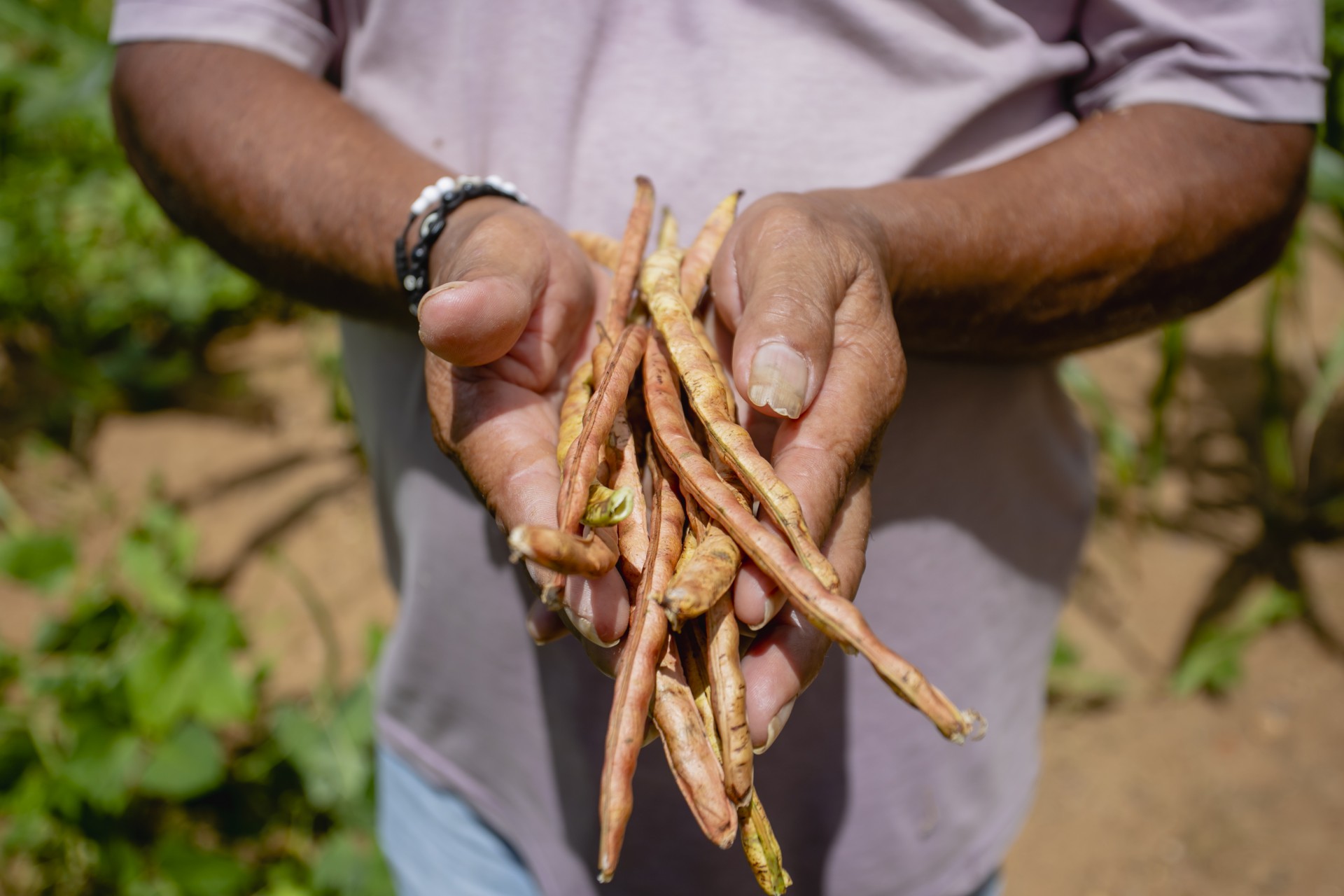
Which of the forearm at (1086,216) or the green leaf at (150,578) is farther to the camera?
the green leaf at (150,578)

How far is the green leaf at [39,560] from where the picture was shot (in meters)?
2.69

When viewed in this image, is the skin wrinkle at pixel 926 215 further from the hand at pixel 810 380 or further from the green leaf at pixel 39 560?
the green leaf at pixel 39 560

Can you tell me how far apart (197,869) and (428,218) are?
2134 mm

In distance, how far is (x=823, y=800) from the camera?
1.53 m

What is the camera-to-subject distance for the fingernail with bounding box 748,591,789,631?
3.32 feet

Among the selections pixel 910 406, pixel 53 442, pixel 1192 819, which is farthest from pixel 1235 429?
pixel 53 442

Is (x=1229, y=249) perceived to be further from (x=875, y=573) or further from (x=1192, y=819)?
(x=1192, y=819)

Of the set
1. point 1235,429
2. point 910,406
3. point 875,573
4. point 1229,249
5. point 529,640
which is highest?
point 1229,249

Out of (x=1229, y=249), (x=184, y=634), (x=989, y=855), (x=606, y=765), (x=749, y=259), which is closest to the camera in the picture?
(x=606, y=765)

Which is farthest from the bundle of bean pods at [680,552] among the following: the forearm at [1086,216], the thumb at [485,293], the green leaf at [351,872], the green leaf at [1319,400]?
the green leaf at [1319,400]

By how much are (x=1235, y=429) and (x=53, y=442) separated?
593 centimetres

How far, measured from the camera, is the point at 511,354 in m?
1.24

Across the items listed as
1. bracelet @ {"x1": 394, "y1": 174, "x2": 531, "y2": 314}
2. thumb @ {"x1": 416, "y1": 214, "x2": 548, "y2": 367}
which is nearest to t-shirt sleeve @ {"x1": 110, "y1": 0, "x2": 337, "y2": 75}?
bracelet @ {"x1": 394, "y1": 174, "x2": 531, "y2": 314}

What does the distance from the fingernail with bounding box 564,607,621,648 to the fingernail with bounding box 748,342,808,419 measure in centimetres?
32
